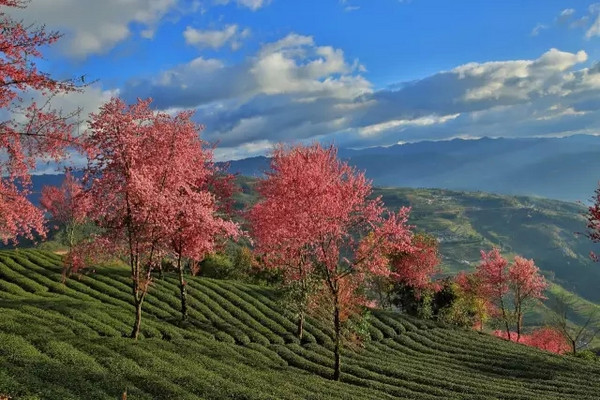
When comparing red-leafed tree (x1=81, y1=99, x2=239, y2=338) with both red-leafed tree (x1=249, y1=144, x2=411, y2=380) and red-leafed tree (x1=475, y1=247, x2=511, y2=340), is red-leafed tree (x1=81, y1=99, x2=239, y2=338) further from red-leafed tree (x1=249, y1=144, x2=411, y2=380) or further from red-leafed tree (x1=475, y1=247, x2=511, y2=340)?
red-leafed tree (x1=475, y1=247, x2=511, y2=340)

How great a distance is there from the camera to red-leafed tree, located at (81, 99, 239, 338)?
92.1ft

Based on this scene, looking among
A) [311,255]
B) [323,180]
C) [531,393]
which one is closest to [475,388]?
[531,393]

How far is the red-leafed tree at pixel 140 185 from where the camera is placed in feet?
92.1

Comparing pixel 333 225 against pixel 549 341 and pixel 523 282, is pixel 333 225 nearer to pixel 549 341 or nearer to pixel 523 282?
pixel 523 282

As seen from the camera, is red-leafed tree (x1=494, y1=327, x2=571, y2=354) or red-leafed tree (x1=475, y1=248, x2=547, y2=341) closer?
red-leafed tree (x1=475, y1=248, x2=547, y2=341)

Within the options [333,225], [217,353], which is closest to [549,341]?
[333,225]

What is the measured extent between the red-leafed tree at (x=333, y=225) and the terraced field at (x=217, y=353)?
22.6ft

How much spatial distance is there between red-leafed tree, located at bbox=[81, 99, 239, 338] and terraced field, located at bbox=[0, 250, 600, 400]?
6247 millimetres

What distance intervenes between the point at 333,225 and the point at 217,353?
38.3ft

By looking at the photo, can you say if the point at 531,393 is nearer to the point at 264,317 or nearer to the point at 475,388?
Answer: the point at 475,388

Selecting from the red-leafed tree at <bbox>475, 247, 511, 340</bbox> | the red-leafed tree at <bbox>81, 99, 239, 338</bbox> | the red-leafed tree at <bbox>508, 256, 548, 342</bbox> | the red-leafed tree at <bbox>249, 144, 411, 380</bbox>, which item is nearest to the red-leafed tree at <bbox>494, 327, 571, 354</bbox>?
the red-leafed tree at <bbox>508, 256, 548, 342</bbox>

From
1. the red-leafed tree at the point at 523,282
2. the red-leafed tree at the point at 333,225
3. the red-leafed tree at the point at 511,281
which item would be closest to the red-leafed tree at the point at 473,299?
the red-leafed tree at the point at 511,281

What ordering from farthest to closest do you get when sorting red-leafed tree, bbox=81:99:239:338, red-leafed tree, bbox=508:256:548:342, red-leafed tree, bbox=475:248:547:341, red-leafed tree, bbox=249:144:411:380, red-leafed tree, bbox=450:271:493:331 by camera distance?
1. red-leafed tree, bbox=475:248:547:341
2. red-leafed tree, bbox=508:256:548:342
3. red-leafed tree, bbox=450:271:493:331
4. red-leafed tree, bbox=249:144:411:380
5. red-leafed tree, bbox=81:99:239:338

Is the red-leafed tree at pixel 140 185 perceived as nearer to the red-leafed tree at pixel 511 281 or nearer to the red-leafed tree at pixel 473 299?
the red-leafed tree at pixel 473 299
